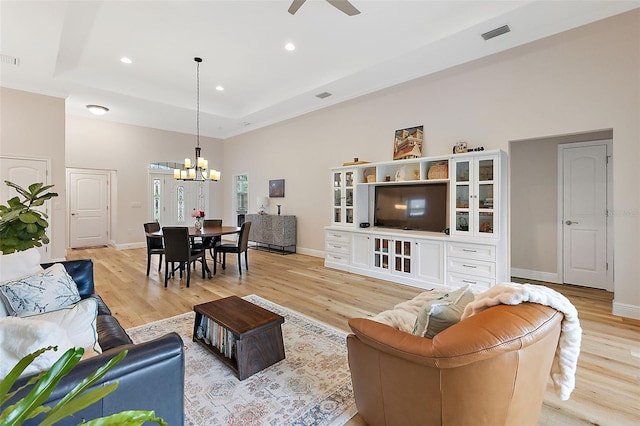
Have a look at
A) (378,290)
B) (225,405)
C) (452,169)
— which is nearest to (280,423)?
(225,405)

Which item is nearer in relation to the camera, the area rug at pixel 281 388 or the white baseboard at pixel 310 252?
the area rug at pixel 281 388

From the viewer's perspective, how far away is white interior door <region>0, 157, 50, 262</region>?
4.95 m

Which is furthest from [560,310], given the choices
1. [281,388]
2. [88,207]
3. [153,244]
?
[88,207]

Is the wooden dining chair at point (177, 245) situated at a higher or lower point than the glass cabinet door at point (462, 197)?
lower

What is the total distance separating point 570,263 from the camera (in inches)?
169

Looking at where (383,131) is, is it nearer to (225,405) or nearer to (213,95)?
(213,95)

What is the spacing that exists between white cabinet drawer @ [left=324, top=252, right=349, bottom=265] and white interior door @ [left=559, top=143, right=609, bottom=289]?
10.7ft

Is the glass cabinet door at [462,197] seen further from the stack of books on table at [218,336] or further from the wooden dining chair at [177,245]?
the wooden dining chair at [177,245]

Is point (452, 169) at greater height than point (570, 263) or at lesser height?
greater

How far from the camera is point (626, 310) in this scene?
3.15m

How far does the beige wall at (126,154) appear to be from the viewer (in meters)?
6.82

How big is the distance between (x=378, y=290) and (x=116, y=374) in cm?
344

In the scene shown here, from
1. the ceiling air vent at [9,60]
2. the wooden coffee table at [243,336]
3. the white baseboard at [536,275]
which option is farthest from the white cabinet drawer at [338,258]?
the ceiling air vent at [9,60]

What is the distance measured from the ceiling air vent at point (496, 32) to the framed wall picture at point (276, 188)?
193 inches
